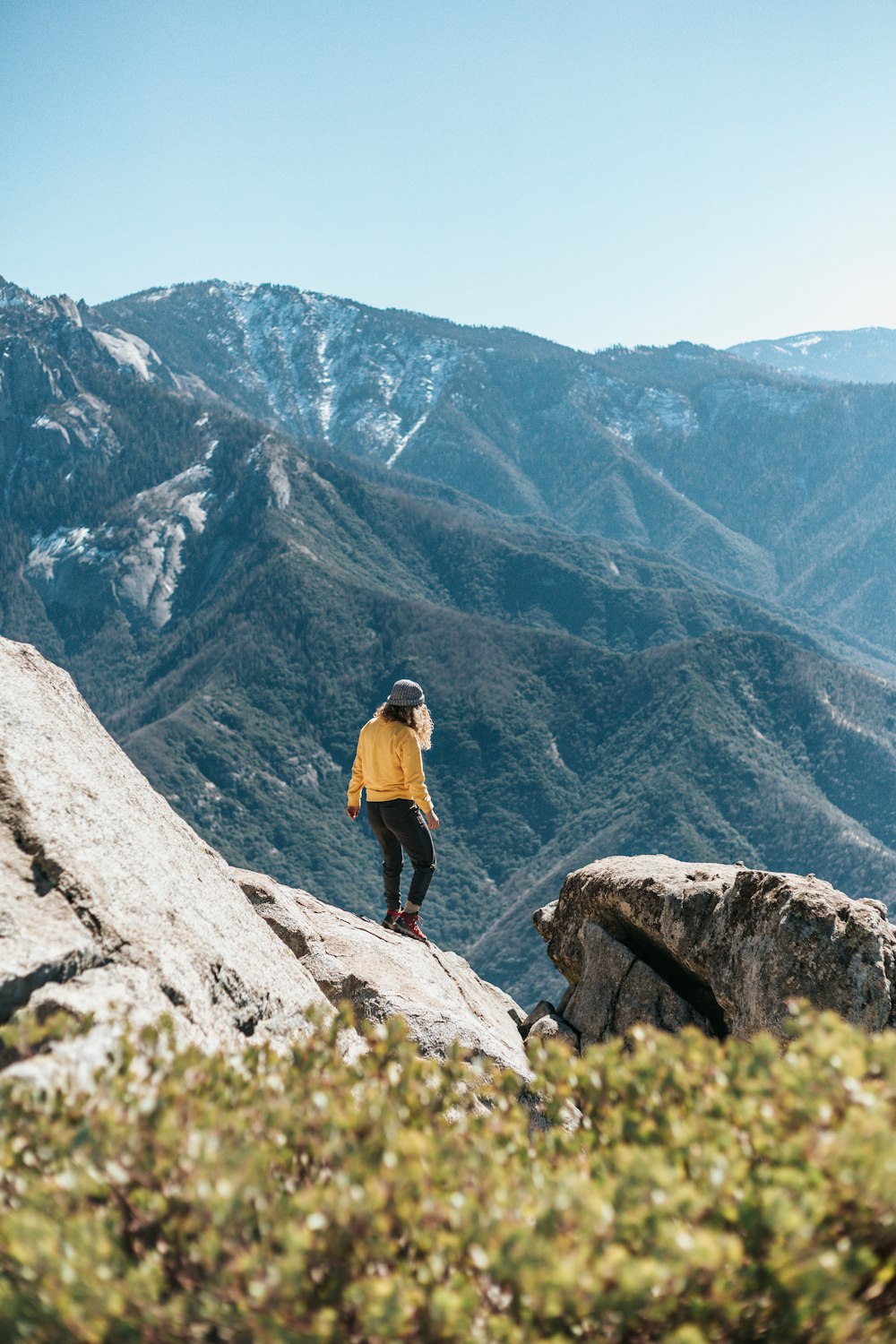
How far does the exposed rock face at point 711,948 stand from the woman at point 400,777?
273 centimetres

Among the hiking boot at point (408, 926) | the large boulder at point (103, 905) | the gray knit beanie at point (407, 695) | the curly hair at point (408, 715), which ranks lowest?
the hiking boot at point (408, 926)

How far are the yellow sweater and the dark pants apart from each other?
0.21 m

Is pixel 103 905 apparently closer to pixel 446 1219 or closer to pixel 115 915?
pixel 115 915

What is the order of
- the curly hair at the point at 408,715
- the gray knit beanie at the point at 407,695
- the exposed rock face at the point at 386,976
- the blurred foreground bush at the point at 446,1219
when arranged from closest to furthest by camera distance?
1. the blurred foreground bush at the point at 446,1219
2. the exposed rock face at the point at 386,976
3. the gray knit beanie at the point at 407,695
4. the curly hair at the point at 408,715

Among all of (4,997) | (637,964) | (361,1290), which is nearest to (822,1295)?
(361,1290)

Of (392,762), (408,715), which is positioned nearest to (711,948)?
(392,762)

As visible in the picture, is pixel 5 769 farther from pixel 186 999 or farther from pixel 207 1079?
pixel 207 1079

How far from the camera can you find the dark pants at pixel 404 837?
15.1m

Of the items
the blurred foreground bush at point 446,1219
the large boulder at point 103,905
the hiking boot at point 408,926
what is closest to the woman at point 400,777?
the hiking boot at point 408,926

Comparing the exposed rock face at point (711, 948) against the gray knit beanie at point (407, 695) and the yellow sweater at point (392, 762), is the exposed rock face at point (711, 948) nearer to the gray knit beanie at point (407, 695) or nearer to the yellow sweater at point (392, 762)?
the yellow sweater at point (392, 762)

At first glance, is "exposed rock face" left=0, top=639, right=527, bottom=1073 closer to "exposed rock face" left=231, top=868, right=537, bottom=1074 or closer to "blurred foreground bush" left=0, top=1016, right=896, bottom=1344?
"exposed rock face" left=231, top=868, right=537, bottom=1074

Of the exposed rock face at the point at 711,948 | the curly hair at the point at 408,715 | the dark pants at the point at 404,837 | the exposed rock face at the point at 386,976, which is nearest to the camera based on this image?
the exposed rock face at the point at 711,948

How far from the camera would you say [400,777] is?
1497 centimetres

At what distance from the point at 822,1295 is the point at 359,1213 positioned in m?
1.60
